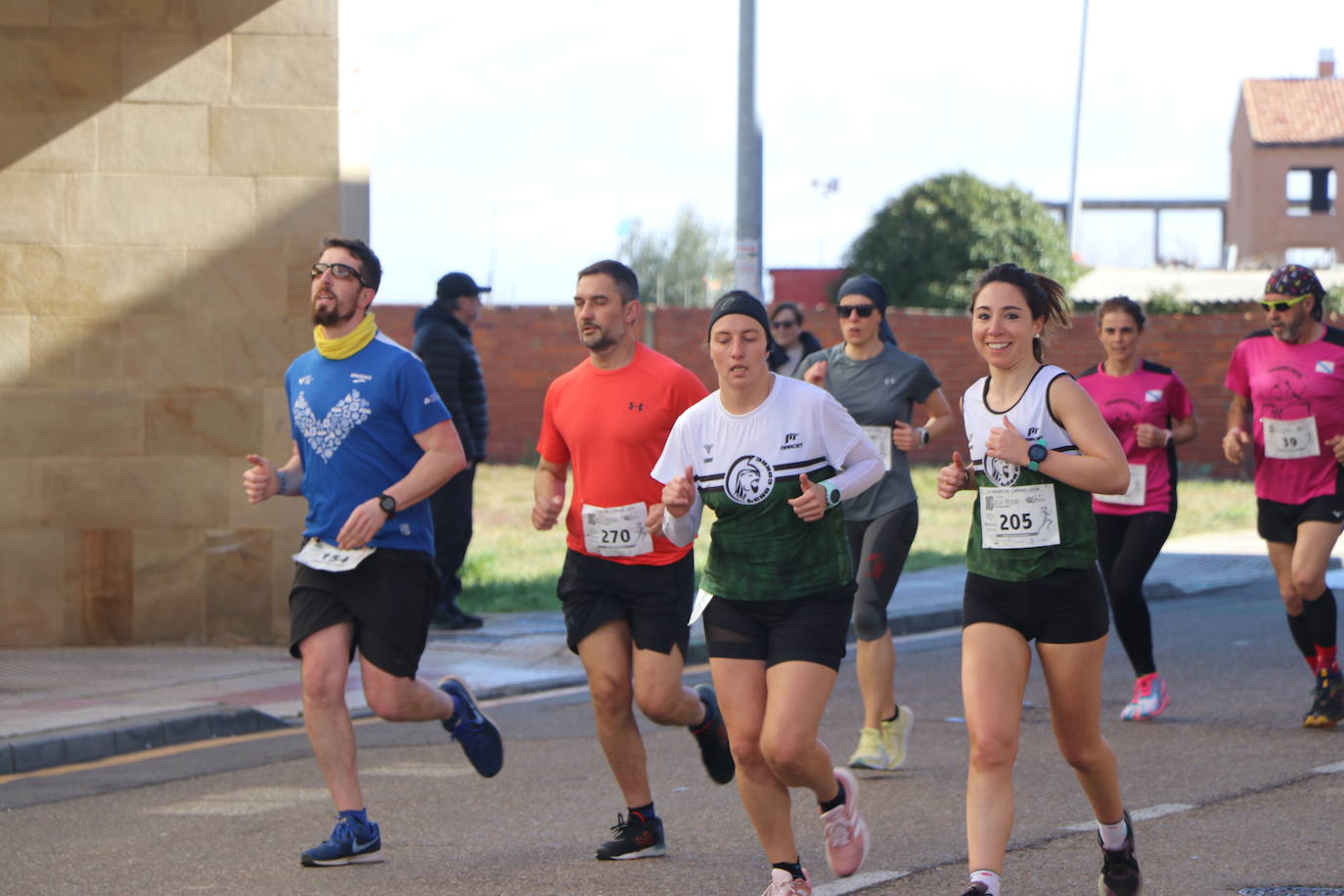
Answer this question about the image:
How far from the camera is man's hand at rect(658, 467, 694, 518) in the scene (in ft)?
17.5

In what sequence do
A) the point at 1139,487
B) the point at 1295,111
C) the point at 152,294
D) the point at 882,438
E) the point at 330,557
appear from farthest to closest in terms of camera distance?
the point at 1295,111, the point at 152,294, the point at 1139,487, the point at 882,438, the point at 330,557

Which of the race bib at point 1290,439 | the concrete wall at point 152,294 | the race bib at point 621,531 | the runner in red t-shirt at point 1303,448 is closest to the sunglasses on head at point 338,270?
the race bib at point 621,531

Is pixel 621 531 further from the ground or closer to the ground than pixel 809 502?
closer to the ground

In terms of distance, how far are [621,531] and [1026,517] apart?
147cm

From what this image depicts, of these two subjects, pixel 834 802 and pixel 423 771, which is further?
pixel 423 771

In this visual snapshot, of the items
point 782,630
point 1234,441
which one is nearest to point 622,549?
point 782,630

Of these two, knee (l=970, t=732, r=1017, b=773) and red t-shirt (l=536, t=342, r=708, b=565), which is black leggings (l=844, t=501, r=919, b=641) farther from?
knee (l=970, t=732, r=1017, b=773)

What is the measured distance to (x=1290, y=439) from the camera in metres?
8.46

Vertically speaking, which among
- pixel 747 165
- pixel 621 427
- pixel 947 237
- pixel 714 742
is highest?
pixel 947 237

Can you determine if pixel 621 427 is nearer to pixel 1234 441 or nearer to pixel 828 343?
pixel 1234 441

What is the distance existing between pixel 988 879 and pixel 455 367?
24.8 feet

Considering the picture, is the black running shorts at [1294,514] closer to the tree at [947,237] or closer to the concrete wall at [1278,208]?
the tree at [947,237]

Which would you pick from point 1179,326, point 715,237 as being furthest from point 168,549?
point 715,237

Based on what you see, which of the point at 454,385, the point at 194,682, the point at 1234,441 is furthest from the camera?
the point at 454,385
